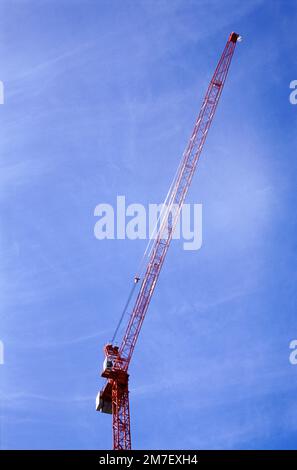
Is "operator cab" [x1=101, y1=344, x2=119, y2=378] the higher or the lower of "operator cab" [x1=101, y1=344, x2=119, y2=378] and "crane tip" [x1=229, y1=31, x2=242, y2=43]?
the lower

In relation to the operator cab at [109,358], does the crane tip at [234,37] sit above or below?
above

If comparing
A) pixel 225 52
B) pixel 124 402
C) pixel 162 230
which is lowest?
pixel 124 402

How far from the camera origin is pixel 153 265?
91938mm

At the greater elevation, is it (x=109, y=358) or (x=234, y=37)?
(x=234, y=37)

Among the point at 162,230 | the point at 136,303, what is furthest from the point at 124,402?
the point at 162,230
